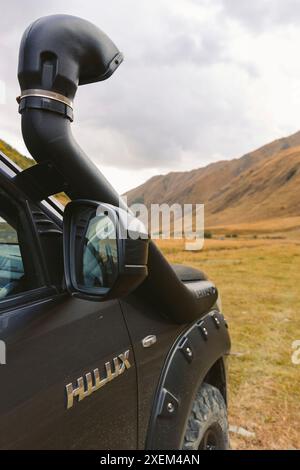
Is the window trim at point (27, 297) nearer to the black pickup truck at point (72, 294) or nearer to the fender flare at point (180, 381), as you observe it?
the black pickup truck at point (72, 294)

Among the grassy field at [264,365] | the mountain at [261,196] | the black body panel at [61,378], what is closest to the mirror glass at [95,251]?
the black body panel at [61,378]

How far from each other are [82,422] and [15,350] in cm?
35

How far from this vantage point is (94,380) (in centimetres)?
150

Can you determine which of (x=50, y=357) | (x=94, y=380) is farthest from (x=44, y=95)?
(x=94, y=380)

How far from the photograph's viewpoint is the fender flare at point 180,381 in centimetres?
190

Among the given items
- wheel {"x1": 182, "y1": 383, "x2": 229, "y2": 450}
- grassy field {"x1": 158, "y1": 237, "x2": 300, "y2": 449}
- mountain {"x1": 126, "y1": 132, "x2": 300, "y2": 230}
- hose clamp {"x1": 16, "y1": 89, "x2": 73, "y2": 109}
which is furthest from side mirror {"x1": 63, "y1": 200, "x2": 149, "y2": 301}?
mountain {"x1": 126, "y1": 132, "x2": 300, "y2": 230}

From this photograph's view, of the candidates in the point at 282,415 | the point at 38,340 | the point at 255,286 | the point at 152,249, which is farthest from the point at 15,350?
the point at 255,286

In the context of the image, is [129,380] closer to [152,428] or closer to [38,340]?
[152,428]

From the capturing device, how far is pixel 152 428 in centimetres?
187

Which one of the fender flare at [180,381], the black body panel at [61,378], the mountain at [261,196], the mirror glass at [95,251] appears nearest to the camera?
the black body panel at [61,378]

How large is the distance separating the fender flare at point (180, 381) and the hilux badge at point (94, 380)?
1.15ft

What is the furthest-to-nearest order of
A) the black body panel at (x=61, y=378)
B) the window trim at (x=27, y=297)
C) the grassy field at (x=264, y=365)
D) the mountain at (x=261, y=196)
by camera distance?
the mountain at (x=261, y=196) → the grassy field at (x=264, y=365) → the window trim at (x=27, y=297) → the black body panel at (x=61, y=378)

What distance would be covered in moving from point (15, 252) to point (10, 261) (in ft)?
0.14

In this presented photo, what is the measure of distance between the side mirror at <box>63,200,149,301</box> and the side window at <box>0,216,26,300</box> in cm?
18
